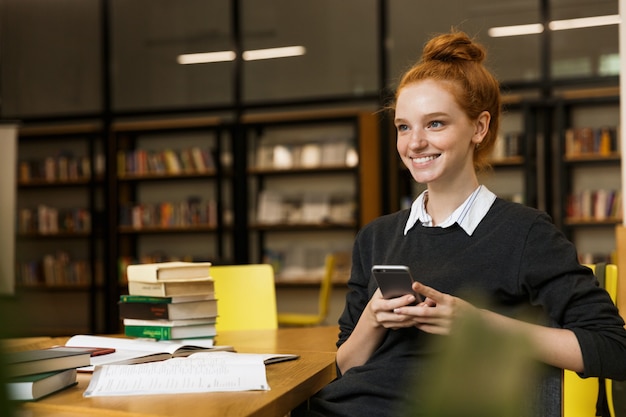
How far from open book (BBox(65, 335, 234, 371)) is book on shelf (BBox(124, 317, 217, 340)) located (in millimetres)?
16

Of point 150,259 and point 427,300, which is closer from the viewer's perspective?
point 427,300

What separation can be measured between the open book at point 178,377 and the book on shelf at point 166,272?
0.57 m

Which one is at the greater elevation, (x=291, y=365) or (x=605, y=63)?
(x=605, y=63)

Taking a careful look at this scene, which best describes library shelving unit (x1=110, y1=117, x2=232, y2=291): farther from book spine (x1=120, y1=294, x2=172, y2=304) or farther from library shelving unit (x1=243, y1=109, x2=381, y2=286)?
book spine (x1=120, y1=294, x2=172, y2=304)

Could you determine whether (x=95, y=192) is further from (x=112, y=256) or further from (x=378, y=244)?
(x=378, y=244)

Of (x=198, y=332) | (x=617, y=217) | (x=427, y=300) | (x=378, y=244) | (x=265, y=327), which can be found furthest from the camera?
(x=617, y=217)

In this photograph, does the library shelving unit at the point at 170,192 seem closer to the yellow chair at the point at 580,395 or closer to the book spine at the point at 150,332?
the book spine at the point at 150,332

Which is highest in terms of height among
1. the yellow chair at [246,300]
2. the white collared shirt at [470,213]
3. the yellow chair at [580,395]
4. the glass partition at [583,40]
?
the glass partition at [583,40]

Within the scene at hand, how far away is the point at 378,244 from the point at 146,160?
21.0 feet

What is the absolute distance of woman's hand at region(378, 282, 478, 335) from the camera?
4.58ft

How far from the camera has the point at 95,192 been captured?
8.20m

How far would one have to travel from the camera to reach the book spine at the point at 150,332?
6.66ft

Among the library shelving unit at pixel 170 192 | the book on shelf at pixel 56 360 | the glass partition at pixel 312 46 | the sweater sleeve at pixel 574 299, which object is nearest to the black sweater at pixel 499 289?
the sweater sleeve at pixel 574 299

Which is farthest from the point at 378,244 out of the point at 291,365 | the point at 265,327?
the point at 265,327
